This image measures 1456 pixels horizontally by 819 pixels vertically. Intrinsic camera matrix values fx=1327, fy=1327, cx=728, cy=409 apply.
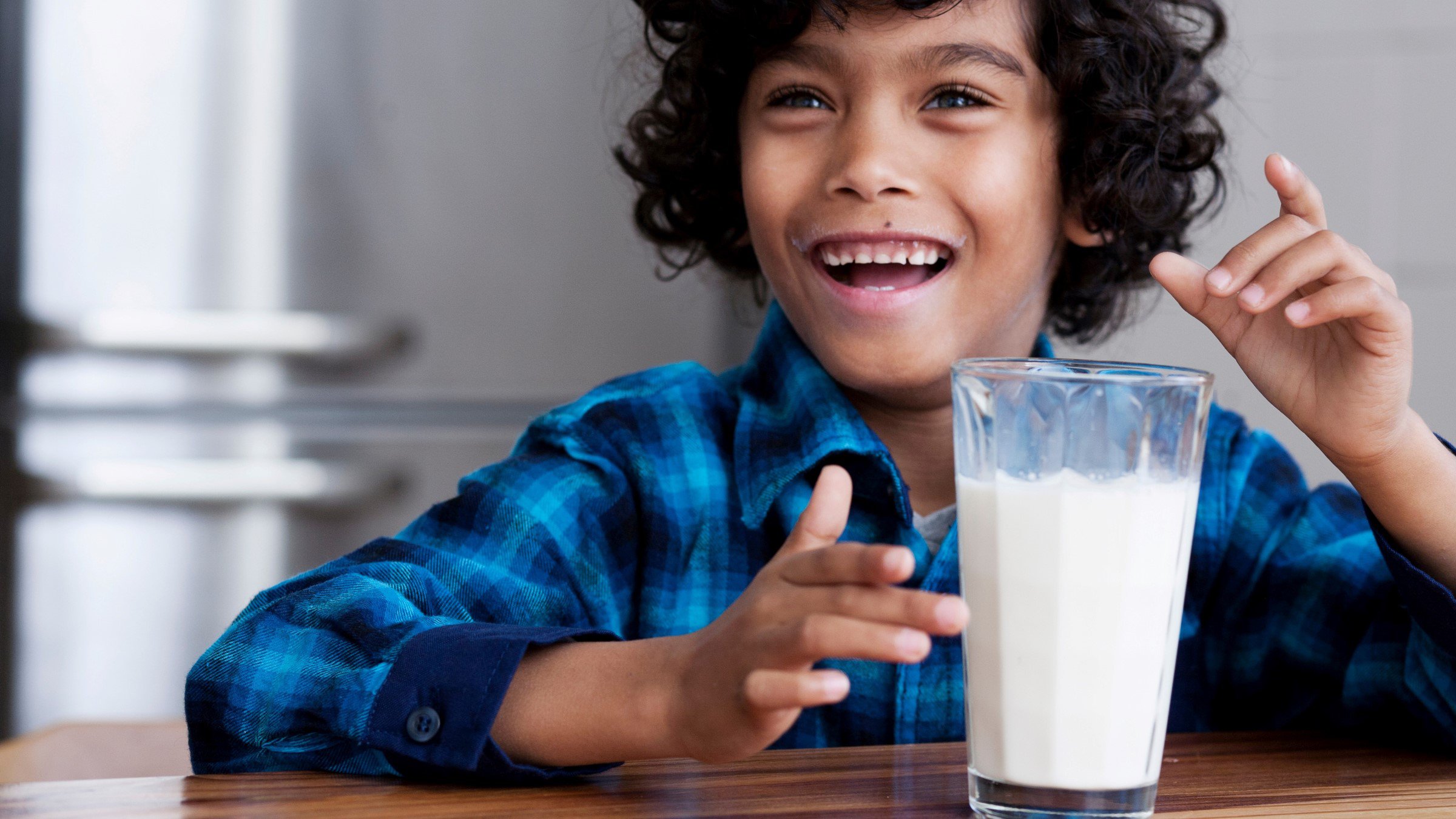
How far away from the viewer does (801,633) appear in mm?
510

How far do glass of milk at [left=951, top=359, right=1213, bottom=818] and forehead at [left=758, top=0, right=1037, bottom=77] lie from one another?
421 millimetres

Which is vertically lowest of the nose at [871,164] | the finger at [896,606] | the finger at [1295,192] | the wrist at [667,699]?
the wrist at [667,699]

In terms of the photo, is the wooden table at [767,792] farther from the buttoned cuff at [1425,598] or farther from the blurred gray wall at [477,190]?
the blurred gray wall at [477,190]

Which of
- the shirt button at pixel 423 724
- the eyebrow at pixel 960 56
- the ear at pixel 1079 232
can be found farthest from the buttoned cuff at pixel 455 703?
the ear at pixel 1079 232

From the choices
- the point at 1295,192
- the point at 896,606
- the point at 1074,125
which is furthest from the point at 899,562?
the point at 1074,125

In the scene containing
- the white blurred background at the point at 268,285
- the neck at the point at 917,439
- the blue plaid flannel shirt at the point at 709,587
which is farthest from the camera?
the white blurred background at the point at 268,285

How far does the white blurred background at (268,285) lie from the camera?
5.96ft

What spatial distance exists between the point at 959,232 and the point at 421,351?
1.09 meters

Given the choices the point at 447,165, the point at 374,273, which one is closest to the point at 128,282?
the point at 374,273

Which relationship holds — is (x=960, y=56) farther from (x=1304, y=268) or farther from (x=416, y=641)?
(x=416, y=641)

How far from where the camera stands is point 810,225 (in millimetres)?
932

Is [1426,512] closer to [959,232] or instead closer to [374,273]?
[959,232]

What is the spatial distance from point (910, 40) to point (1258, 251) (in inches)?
11.4

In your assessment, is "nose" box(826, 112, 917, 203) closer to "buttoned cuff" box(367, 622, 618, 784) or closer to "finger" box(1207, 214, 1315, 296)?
"finger" box(1207, 214, 1315, 296)
